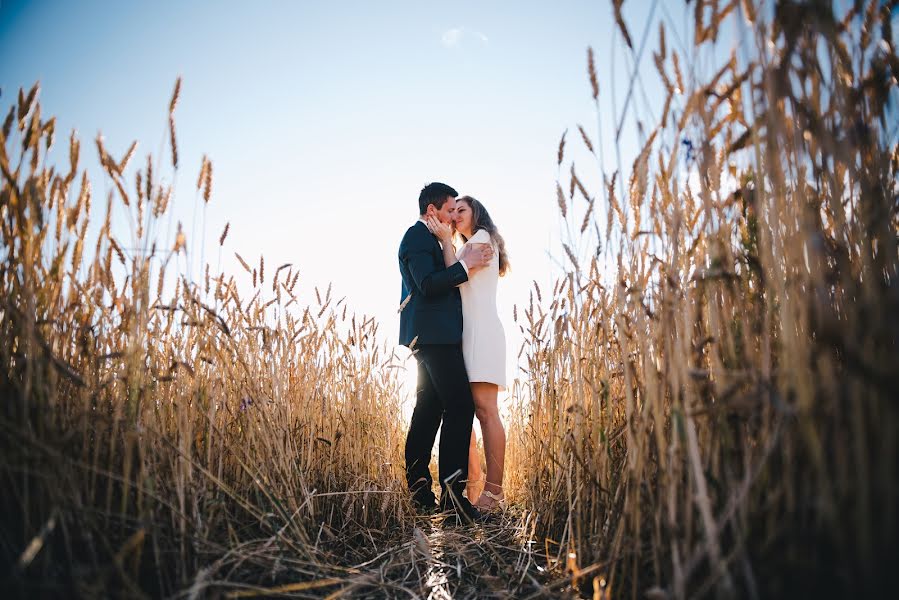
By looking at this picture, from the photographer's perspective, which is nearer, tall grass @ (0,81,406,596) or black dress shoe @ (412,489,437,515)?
tall grass @ (0,81,406,596)

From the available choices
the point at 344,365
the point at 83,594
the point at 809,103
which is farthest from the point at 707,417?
the point at 344,365

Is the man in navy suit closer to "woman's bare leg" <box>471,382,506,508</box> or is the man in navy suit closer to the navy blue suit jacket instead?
the navy blue suit jacket

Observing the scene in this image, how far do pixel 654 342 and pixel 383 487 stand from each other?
1.57m

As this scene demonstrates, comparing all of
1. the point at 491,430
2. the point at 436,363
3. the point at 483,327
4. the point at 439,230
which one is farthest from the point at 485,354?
the point at 439,230

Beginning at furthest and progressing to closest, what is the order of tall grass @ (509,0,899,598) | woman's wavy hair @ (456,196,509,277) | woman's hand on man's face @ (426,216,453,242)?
woman's wavy hair @ (456,196,509,277)
woman's hand on man's face @ (426,216,453,242)
tall grass @ (509,0,899,598)

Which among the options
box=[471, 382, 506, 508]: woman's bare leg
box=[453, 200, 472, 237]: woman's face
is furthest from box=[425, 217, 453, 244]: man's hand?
box=[471, 382, 506, 508]: woman's bare leg

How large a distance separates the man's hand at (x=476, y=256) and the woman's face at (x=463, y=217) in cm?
33

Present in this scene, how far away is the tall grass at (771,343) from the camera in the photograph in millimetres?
667

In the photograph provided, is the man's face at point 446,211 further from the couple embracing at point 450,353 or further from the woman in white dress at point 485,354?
the woman in white dress at point 485,354

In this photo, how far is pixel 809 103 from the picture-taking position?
0.92 meters

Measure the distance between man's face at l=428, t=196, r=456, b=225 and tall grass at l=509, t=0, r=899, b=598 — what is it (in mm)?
1697

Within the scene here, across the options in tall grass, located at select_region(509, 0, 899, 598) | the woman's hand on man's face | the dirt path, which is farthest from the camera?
the woman's hand on man's face

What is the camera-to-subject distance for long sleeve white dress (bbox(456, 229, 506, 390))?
8.79ft

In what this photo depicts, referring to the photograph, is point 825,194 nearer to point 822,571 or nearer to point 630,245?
point 630,245
